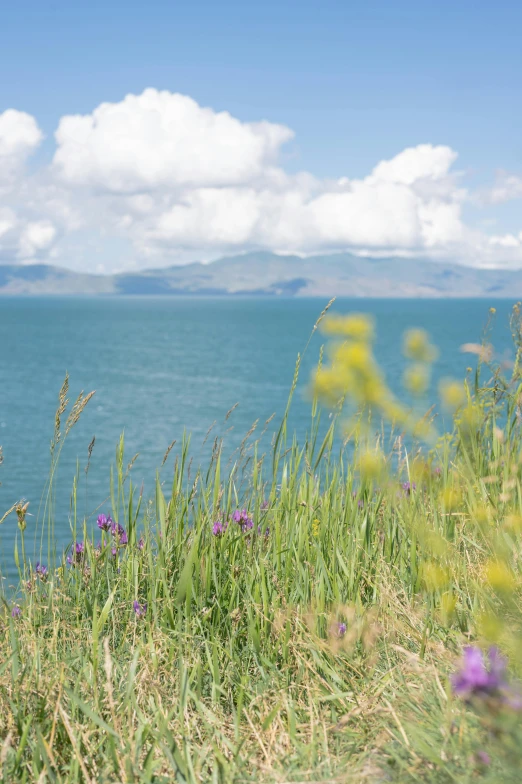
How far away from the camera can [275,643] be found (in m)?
2.60

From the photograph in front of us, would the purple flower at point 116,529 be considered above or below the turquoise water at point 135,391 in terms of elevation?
above

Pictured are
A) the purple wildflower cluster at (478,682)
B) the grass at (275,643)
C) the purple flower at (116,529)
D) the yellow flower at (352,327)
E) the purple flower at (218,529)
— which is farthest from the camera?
the purple flower at (116,529)

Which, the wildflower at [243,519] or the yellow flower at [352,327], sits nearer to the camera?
the yellow flower at [352,327]

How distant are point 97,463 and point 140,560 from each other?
2548 cm

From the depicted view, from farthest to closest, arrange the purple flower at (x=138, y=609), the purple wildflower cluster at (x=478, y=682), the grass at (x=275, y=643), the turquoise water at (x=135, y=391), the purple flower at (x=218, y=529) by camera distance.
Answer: the turquoise water at (x=135, y=391) < the purple flower at (x=218, y=529) < the purple flower at (x=138, y=609) < the grass at (x=275, y=643) < the purple wildflower cluster at (x=478, y=682)

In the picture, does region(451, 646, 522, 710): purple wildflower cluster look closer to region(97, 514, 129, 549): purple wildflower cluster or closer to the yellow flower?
the yellow flower

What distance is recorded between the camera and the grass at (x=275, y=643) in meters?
1.78

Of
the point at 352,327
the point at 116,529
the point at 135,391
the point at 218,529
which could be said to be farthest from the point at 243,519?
the point at 135,391

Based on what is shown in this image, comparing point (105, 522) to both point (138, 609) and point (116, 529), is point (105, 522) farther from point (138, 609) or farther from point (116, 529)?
point (138, 609)

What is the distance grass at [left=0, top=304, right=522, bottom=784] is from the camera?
69.9 inches

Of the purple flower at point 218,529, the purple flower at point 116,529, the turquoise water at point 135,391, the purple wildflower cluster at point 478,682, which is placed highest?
the purple wildflower cluster at point 478,682

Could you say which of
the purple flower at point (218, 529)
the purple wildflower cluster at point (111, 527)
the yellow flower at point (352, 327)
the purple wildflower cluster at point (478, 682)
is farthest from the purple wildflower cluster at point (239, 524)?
the purple wildflower cluster at point (478, 682)

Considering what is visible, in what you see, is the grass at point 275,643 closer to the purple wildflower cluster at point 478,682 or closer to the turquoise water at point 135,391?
the purple wildflower cluster at point 478,682

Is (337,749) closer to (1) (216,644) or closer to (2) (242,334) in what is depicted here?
(1) (216,644)
